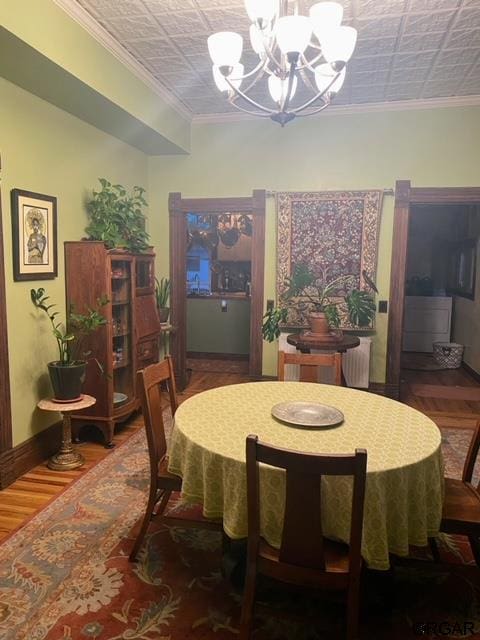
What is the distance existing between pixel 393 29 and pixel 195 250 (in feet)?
15.4

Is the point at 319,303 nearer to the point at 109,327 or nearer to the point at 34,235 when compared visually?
the point at 109,327

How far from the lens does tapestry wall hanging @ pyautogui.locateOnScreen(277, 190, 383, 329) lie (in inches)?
183

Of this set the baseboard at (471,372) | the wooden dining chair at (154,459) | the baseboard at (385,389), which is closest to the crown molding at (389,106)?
the baseboard at (385,389)

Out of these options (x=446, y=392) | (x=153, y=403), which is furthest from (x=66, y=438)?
(x=446, y=392)

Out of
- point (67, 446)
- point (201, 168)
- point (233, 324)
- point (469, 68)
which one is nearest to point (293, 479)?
point (67, 446)

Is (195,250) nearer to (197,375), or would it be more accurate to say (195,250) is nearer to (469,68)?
(197,375)

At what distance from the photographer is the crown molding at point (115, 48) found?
2768mm

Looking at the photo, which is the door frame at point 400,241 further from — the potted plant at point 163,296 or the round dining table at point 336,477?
the round dining table at point 336,477

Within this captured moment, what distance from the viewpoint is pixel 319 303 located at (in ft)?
15.0

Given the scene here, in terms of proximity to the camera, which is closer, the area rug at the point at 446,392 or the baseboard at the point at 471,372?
the area rug at the point at 446,392

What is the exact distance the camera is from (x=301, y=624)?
182cm

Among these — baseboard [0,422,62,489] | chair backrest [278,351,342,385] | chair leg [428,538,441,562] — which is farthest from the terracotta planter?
baseboard [0,422,62,489]

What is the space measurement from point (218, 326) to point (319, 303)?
8.10 feet

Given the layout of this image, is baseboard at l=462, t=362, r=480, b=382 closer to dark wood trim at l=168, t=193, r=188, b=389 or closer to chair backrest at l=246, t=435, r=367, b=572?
dark wood trim at l=168, t=193, r=188, b=389
